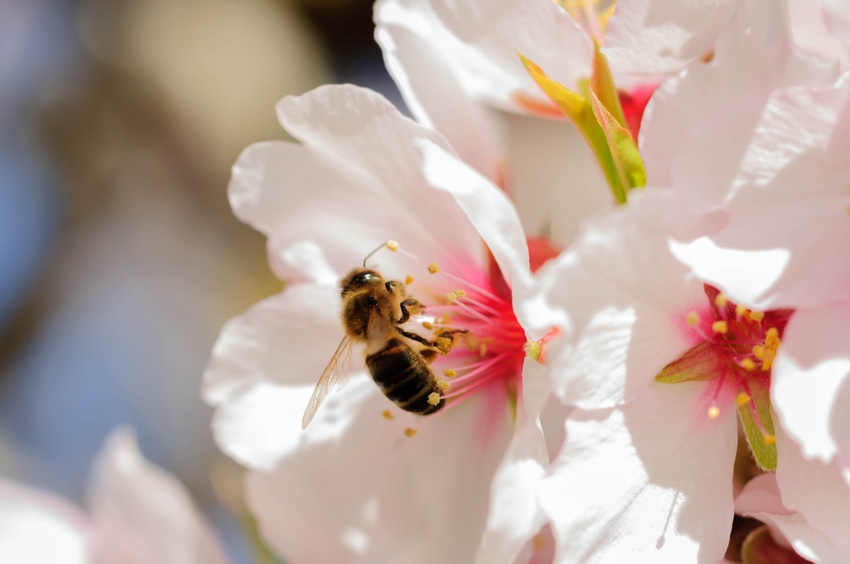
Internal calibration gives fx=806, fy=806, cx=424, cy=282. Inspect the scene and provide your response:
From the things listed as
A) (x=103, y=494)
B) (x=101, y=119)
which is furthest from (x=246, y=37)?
(x=103, y=494)

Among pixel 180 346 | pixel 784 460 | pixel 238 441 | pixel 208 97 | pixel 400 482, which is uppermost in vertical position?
pixel 208 97

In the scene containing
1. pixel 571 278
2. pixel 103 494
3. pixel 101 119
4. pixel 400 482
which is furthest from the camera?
pixel 101 119

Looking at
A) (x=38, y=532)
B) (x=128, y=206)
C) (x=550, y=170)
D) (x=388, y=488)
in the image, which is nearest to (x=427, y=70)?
(x=388, y=488)

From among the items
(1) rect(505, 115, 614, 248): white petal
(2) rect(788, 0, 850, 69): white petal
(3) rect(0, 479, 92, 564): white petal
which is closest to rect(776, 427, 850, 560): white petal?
(2) rect(788, 0, 850, 69): white petal

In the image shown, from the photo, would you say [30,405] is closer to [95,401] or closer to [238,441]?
[95,401]

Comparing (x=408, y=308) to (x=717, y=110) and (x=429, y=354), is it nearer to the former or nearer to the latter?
(x=429, y=354)

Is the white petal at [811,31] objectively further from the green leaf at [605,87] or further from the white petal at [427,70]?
the white petal at [427,70]
